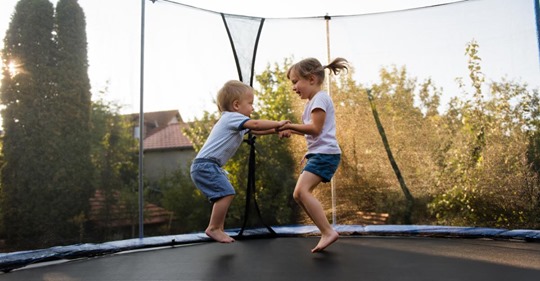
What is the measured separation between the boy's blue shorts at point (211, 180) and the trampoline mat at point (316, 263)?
242mm

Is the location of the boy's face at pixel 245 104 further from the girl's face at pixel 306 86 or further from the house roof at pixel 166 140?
the house roof at pixel 166 140

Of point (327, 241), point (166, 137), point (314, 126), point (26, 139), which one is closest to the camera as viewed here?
point (327, 241)

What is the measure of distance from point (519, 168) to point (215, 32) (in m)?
1.88

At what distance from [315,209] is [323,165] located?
0.62 ft

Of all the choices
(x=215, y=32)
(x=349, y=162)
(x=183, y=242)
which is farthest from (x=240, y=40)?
(x=183, y=242)

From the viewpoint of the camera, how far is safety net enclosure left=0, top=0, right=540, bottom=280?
7.70 ft

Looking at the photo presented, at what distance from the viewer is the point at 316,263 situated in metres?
1.51

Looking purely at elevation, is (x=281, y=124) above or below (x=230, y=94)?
below

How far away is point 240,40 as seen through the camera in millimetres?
2666

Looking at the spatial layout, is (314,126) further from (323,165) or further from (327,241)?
(327,241)

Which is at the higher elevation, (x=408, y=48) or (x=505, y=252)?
(x=408, y=48)

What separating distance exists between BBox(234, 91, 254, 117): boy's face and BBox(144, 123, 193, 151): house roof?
2.88 meters

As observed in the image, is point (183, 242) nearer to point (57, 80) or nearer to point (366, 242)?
point (366, 242)

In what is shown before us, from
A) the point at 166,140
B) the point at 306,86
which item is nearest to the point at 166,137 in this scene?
the point at 166,140
